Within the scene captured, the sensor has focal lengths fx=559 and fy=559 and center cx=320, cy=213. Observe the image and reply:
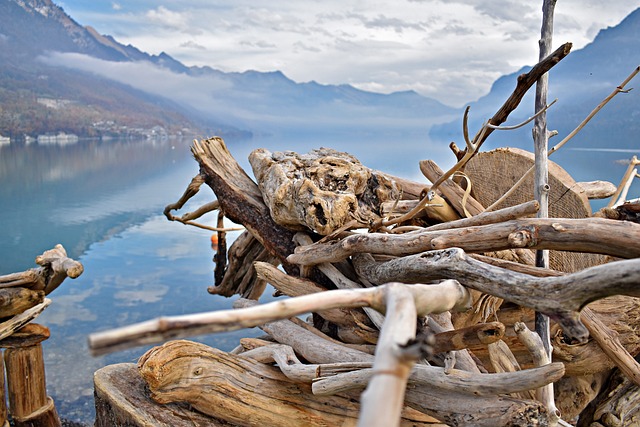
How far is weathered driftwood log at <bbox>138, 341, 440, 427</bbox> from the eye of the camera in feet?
7.29

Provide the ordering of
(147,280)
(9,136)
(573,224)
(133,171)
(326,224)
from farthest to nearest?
(9,136) → (133,171) → (147,280) → (326,224) → (573,224)

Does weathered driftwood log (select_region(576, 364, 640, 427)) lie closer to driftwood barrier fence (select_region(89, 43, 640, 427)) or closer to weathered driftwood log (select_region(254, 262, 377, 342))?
driftwood barrier fence (select_region(89, 43, 640, 427))

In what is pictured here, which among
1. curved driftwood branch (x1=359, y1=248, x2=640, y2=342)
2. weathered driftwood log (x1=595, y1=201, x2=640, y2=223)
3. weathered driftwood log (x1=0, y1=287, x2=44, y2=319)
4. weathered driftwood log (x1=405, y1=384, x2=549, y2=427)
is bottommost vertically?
weathered driftwood log (x1=0, y1=287, x2=44, y2=319)

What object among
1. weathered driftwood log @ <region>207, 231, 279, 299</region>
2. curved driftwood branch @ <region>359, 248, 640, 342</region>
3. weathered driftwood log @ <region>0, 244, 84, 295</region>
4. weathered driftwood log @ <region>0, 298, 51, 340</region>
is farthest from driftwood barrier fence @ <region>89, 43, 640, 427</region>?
weathered driftwood log @ <region>0, 298, 51, 340</region>

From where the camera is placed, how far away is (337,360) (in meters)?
2.26

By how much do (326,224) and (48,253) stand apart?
237 centimetres

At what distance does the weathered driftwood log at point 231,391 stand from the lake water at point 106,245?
60.1 inches

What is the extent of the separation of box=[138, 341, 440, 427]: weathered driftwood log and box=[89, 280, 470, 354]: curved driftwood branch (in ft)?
4.11

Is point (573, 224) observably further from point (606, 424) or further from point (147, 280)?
point (147, 280)

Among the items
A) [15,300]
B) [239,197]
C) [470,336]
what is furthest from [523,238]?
[15,300]

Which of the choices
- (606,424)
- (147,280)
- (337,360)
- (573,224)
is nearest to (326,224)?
(337,360)

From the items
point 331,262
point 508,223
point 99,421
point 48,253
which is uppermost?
point 508,223

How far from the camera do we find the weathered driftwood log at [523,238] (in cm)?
163

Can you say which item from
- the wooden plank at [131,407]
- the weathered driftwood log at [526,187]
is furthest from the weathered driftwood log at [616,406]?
the wooden plank at [131,407]
